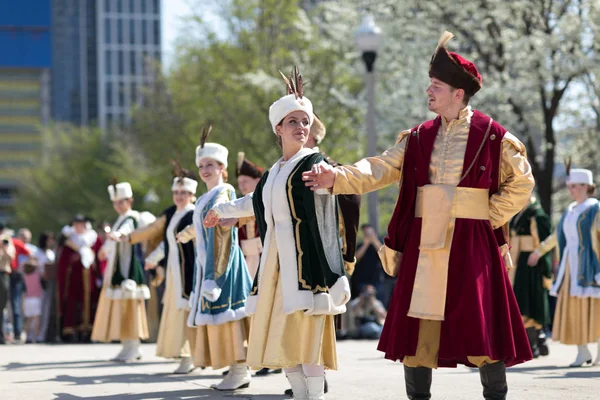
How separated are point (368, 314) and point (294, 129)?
10001mm

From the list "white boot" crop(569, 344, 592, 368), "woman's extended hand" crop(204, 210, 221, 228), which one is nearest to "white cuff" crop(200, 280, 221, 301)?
"woman's extended hand" crop(204, 210, 221, 228)

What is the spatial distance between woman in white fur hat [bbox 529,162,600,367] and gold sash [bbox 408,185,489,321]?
5.75 metres

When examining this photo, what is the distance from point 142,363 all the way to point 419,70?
40.8 ft

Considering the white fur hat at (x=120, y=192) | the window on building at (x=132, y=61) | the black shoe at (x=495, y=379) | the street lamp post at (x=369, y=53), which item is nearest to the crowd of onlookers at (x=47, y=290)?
the street lamp post at (x=369, y=53)

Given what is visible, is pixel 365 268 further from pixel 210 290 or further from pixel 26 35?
pixel 26 35

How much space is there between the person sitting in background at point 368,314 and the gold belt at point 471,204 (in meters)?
10.3

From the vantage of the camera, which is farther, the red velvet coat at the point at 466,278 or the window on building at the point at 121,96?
the window on building at the point at 121,96

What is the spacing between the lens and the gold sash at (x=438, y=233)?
6.60m

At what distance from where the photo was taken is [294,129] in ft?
25.0

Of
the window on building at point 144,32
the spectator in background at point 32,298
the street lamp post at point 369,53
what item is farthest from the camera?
the window on building at point 144,32

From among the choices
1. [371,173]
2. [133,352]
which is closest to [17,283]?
[133,352]

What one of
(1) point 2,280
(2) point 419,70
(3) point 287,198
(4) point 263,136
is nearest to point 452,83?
(3) point 287,198

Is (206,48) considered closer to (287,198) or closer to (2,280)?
(2,280)

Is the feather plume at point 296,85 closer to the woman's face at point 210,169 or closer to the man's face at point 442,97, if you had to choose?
the man's face at point 442,97
